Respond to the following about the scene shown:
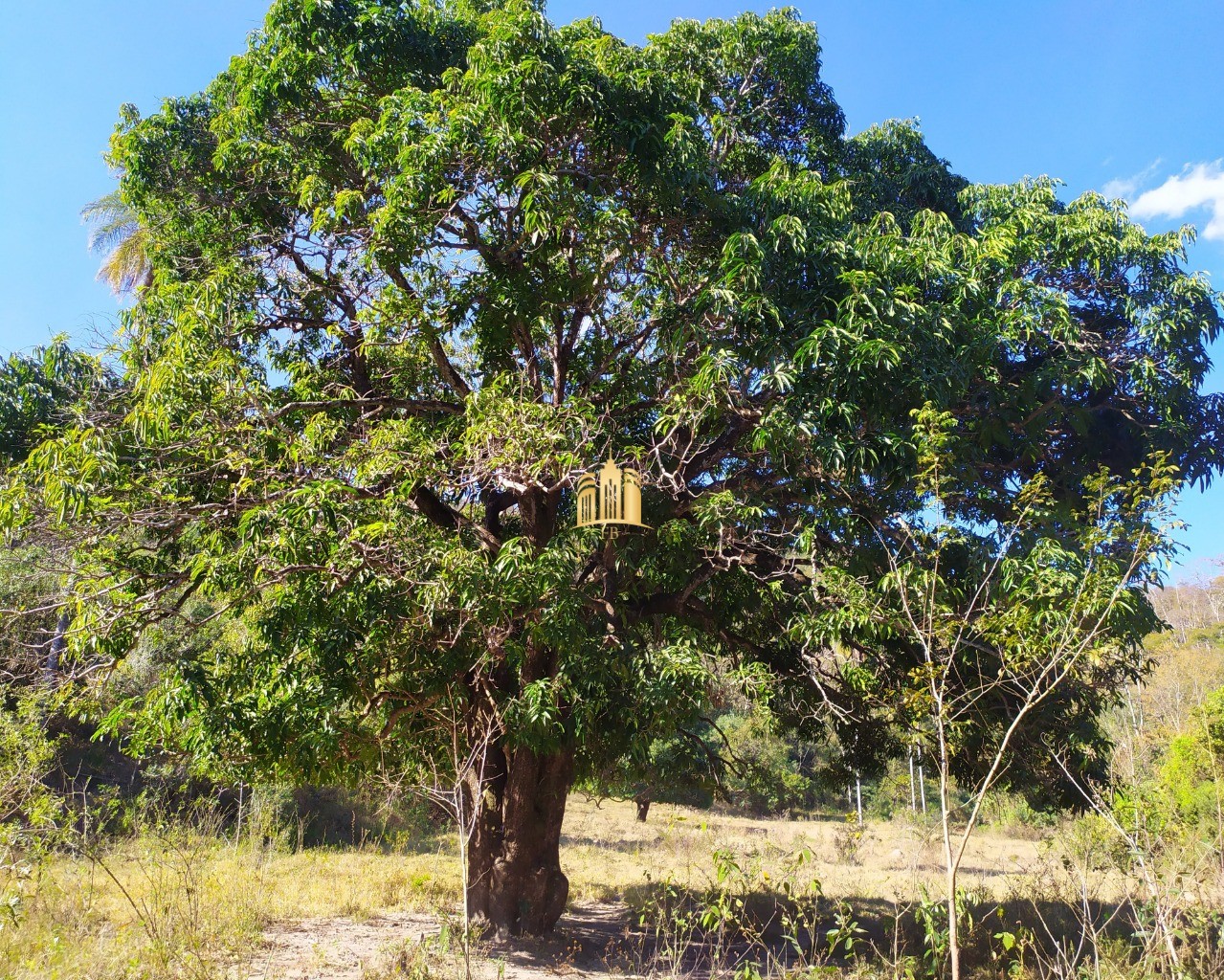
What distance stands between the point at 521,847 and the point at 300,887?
3524 mm

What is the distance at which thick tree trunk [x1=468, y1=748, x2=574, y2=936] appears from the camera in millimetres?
7742

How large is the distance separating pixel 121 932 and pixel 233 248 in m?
5.53

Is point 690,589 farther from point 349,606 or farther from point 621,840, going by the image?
point 621,840

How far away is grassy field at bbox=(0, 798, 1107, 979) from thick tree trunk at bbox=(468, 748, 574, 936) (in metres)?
0.69

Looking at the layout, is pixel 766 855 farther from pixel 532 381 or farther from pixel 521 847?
pixel 532 381

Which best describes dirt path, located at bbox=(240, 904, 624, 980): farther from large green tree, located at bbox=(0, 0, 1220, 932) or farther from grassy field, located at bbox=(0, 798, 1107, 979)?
large green tree, located at bbox=(0, 0, 1220, 932)

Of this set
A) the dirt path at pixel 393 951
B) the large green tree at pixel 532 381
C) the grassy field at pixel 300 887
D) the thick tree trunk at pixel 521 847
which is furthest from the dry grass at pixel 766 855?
the large green tree at pixel 532 381

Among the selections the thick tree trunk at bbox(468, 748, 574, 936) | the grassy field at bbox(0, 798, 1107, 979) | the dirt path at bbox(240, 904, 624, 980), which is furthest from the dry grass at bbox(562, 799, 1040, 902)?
the dirt path at bbox(240, 904, 624, 980)

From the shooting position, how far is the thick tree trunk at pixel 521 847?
7742mm

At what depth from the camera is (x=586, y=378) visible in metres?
7.64

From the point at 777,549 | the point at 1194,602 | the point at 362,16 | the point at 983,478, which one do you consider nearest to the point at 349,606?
the point at 777,549

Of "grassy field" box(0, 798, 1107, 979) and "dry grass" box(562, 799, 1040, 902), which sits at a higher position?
"grassy field" box(0, 798, 1107, 979)

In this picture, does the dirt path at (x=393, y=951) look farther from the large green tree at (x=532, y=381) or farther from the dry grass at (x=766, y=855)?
the dry grass at (x=766, y=855)

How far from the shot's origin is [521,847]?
7832mm
